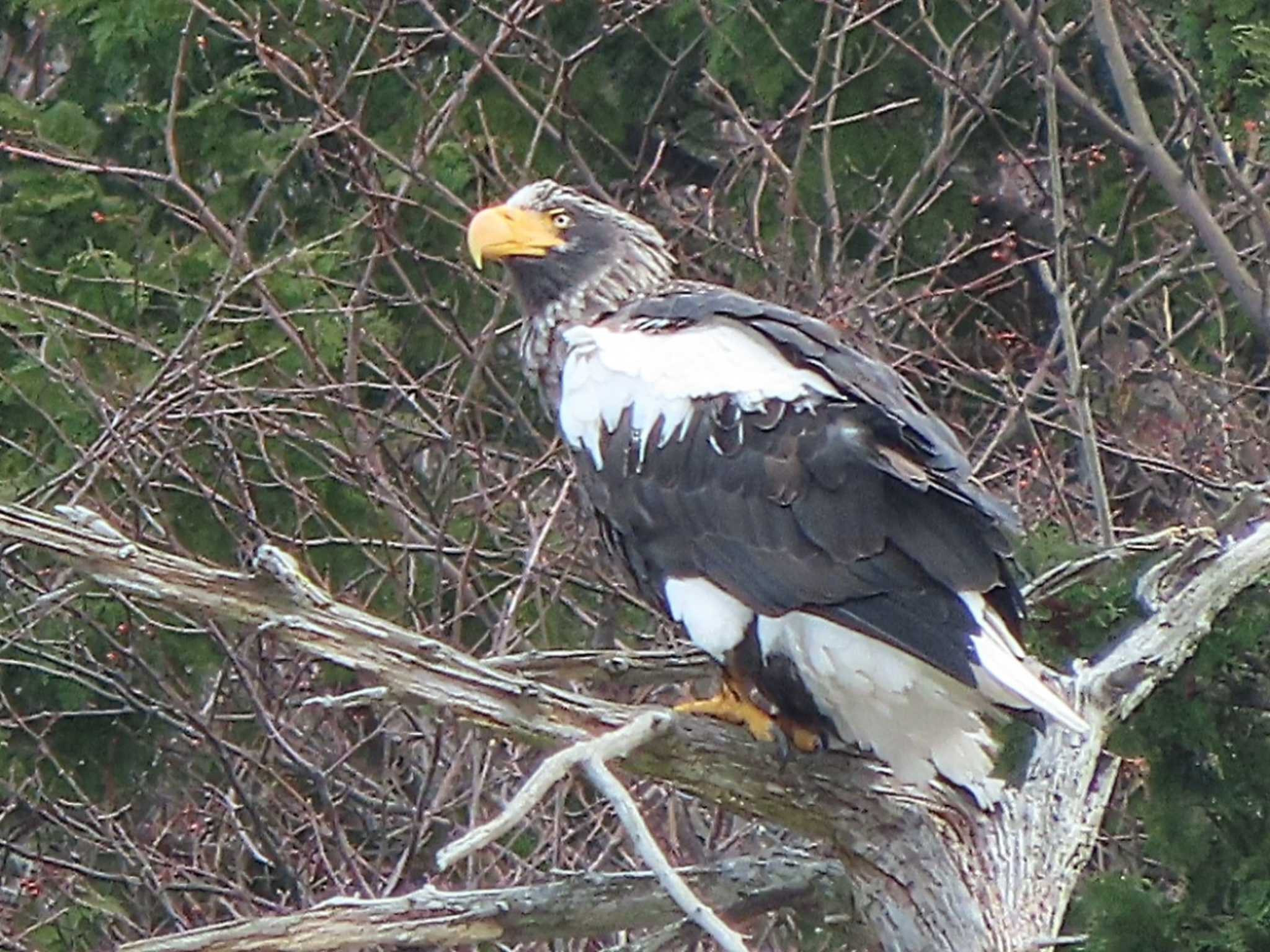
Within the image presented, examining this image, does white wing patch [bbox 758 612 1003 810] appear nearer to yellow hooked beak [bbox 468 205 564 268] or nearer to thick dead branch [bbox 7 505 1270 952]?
thick dead branch [bbox 7 505 1270 952]

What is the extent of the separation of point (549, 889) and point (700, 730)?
38 centimetres

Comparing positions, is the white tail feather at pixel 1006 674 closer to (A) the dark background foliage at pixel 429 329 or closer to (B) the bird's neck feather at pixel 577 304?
(A) the dark background foliage at pixel 429 329

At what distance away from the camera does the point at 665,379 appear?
4316mm

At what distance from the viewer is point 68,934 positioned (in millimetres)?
7039

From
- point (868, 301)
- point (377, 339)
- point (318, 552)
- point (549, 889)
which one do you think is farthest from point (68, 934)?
point (549, 889)

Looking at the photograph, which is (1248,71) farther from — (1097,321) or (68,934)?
(68,934)

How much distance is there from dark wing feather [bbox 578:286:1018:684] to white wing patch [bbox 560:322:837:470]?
22mm

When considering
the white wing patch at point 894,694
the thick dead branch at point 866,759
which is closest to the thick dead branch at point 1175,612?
the thick dead branch at point 866,759

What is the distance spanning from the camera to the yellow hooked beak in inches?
195

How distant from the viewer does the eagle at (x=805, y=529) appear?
388cm

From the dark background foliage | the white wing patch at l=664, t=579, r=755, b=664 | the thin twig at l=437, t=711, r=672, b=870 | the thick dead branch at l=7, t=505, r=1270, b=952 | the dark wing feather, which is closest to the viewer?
the thin twig at l=437, t=711, r=672, b=870

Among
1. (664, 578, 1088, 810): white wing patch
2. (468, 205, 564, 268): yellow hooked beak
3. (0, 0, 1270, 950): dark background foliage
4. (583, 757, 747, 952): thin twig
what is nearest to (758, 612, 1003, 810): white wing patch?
(664, 578, 1088, 810): white wing patch

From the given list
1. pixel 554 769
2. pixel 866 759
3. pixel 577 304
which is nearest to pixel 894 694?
pixel 866 759

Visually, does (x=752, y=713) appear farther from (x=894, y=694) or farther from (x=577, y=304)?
(x=577, y=304)
